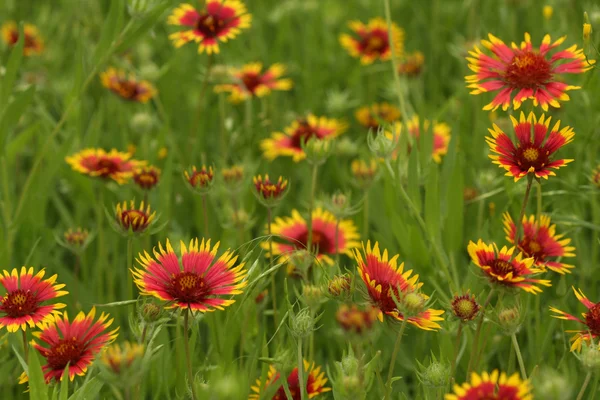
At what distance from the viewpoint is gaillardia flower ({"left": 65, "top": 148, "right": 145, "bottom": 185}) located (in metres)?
1.58

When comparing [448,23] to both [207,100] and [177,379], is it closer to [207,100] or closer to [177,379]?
[207,100]

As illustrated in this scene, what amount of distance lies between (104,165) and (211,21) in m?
0.42

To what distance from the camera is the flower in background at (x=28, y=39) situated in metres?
2.29

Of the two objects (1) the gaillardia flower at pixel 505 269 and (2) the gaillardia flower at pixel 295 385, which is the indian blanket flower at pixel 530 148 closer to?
(1) the gaillardia flower at pixel 505 269

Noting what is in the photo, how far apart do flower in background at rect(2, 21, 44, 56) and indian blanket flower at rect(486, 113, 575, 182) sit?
5.19 ft

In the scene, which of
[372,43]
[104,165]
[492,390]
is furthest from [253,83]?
[492,390]

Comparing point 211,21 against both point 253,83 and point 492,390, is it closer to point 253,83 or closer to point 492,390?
point 253,83

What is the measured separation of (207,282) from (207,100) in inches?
51.8

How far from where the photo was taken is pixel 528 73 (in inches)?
48.1

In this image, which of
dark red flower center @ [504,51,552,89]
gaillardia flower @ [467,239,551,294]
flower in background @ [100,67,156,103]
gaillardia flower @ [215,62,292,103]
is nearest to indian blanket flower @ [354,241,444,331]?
gaillardia flower @ [467,239,551,294]

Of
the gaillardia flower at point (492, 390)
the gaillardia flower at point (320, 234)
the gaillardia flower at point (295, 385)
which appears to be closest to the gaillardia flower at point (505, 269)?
the gaillardia flower at point (492, 390)

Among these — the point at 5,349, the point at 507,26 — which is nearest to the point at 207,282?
the point at 5,349

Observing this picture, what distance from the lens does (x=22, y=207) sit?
1571 millimetres

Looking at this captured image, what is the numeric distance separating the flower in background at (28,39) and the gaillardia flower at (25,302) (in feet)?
4.14
